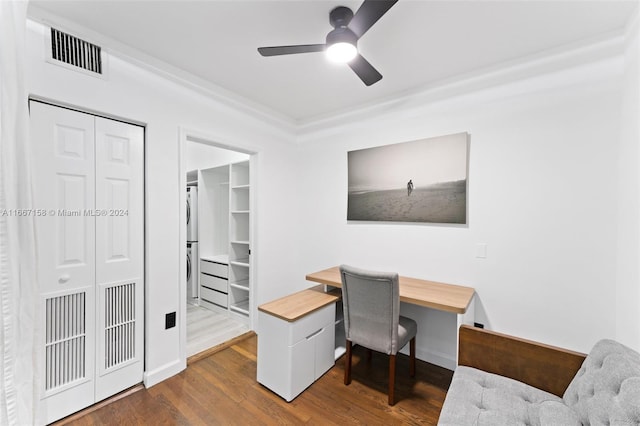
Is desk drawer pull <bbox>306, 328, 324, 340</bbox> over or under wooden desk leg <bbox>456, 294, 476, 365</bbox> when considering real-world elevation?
under

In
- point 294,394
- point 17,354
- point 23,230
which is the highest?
point 23,230

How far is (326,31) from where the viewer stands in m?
1.77

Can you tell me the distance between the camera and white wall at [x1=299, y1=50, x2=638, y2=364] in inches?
72.8

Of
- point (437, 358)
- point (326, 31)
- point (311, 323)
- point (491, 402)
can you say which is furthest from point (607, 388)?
point (326, 31)

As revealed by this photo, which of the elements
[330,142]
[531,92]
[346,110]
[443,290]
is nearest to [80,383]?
[443,290]

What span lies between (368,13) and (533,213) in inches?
74.0

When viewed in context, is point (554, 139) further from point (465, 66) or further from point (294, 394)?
point (294, 394)

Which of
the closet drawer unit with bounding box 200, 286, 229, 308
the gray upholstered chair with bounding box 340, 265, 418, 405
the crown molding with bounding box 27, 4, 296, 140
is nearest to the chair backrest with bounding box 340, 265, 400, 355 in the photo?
the gray upholstered chair with bounding box 340, 265, 418, 405

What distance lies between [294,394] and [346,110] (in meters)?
2.78

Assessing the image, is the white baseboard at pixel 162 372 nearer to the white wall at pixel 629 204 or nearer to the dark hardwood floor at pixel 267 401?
the dark hardwood floor at pixel 267 401

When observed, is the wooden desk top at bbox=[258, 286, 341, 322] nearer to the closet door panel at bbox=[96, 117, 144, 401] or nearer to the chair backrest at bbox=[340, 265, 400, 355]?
the chair backrest at bbox=[340, 265, 400, 355]

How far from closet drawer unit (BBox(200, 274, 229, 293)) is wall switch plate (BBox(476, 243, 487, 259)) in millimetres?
2962

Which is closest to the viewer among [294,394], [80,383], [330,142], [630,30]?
[630,30]

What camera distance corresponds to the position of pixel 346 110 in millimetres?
3031
